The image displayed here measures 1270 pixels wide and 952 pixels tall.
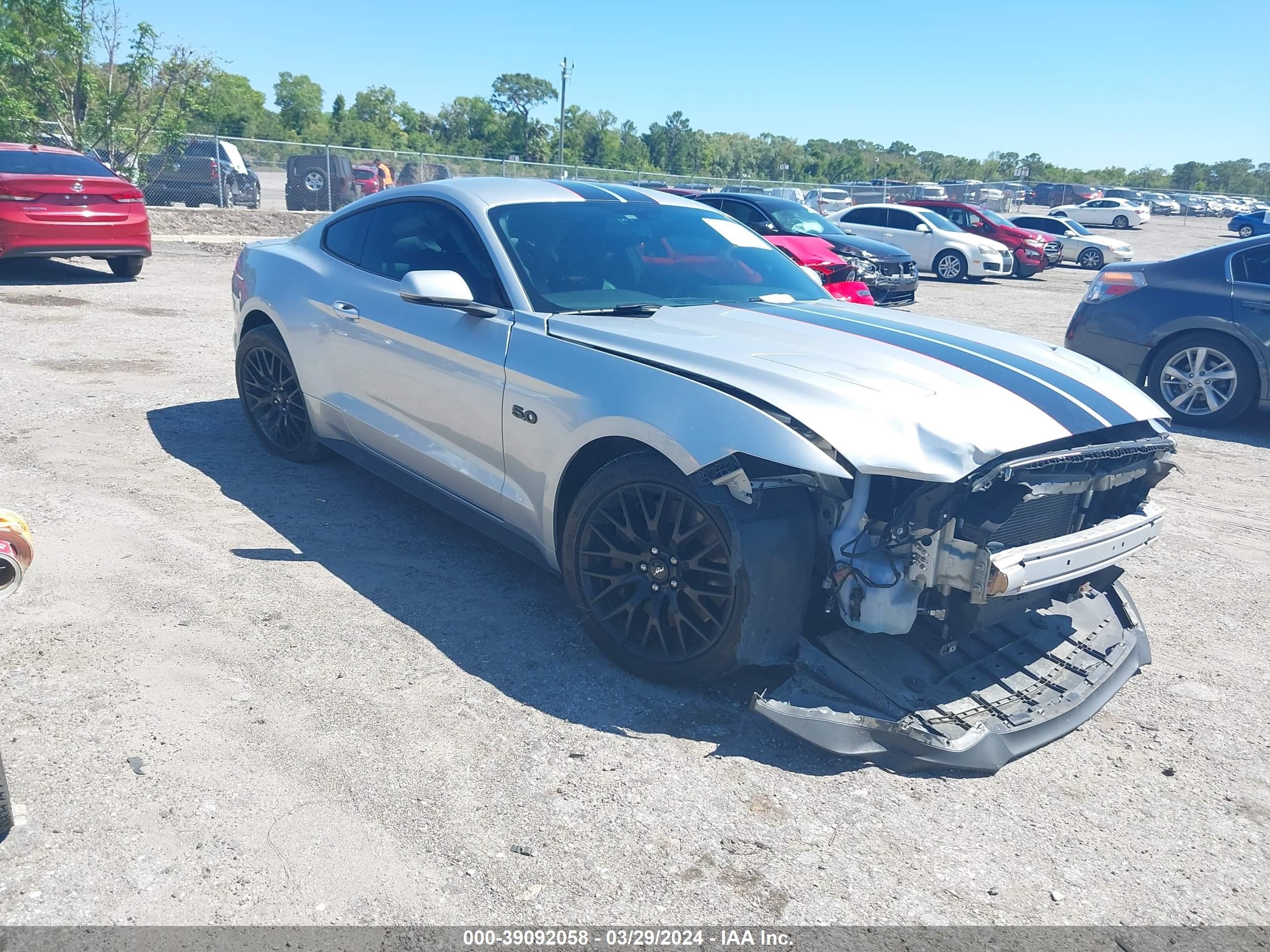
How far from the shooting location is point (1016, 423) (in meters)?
3.13

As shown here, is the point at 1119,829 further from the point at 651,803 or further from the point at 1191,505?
the point at 1191,505

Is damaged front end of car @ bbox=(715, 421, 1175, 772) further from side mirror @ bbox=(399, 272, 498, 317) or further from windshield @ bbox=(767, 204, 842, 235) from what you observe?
windshield @ bbox=(767, 204, 842, 235)

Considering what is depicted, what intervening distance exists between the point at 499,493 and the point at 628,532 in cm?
77

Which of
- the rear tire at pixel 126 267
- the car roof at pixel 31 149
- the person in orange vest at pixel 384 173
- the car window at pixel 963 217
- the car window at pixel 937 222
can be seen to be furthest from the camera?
the person in orange vest at pixel 384 173

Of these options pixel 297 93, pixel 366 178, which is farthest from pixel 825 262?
pixel 297 93

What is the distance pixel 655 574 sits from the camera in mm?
3410

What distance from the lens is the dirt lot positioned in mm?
2533

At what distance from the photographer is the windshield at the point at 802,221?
15047 mm

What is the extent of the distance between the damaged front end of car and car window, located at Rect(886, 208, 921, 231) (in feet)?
64.2

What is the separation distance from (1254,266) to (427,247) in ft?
22.0

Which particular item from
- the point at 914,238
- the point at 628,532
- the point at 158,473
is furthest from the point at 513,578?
the point at 914,238

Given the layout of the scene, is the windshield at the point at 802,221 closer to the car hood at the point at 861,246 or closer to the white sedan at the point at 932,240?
the car hood at the point at 861,246

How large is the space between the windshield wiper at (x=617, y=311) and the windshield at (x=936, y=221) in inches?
762

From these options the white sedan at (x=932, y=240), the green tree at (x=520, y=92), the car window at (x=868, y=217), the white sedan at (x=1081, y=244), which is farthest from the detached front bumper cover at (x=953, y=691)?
the green tree at (x=520, y=92)
